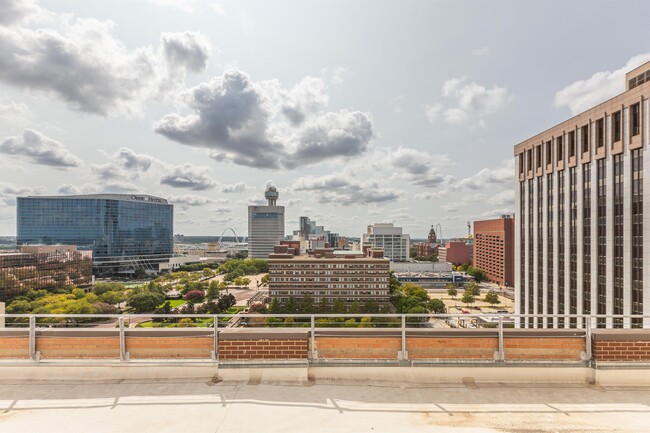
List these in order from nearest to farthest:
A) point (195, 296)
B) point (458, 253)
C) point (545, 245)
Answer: point (545, 245) → point (195, 296) → point (458, 253)

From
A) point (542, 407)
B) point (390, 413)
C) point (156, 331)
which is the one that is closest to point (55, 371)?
point (156, 331)

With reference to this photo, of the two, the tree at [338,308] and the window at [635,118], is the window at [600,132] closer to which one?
the window at [635,118]

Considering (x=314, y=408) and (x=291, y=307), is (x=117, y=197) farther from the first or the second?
(x=314, y=408)

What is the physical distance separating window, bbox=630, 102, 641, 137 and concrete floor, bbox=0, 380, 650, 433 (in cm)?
3705

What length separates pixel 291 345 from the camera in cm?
620

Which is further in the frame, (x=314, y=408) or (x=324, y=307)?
(x=324, y=307)

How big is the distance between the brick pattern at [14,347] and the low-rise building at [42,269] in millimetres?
92747

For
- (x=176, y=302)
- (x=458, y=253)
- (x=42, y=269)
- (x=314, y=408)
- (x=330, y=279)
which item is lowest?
(x=176, y=302)

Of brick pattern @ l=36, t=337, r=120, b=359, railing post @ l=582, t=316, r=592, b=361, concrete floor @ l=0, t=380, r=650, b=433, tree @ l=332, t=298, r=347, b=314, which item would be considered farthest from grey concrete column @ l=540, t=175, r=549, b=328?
brick pattern @ l=36, t=337, r=120, b=359

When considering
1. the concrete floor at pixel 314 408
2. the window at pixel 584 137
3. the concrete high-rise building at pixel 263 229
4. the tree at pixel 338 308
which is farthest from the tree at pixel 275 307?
the concrete high-rise building at pixel 263 229

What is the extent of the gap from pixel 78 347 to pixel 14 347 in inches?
53.2

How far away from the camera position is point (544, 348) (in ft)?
21.0

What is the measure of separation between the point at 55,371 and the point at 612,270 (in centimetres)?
4428

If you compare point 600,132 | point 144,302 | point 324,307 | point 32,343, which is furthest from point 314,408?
point 144,302
